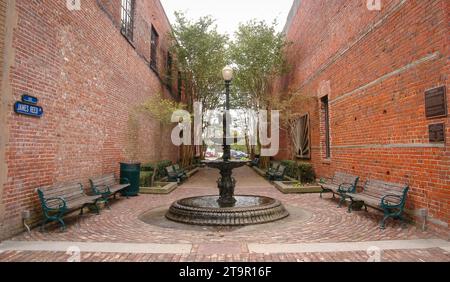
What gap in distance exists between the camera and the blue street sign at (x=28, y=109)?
571 centimetres

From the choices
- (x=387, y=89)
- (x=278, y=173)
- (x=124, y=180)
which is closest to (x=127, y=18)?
(x=124, y=180)

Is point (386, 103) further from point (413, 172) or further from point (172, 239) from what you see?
point (172, 239)

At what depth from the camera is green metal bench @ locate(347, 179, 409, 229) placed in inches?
240

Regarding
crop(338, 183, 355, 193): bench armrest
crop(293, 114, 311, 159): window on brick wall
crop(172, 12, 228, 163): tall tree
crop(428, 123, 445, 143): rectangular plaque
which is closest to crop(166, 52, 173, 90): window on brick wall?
crop(172, 12, 228, 163): tall tree

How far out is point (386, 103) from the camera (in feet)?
24.3

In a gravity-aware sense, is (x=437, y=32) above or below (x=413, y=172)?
above

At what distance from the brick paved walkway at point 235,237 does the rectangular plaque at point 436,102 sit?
2.19 metres

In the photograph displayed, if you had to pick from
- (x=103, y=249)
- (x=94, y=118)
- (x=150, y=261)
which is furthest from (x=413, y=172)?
(x=94, y=118)

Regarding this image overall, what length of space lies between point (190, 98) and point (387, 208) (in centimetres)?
1850

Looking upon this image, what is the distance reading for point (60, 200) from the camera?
6.63 metres

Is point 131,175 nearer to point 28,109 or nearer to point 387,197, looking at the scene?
point 28,109

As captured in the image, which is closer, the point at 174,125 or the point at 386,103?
the point at 386,103

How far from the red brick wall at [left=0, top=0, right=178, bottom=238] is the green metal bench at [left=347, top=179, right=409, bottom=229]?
712 centimetres

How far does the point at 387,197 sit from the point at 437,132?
1780 millimetres
